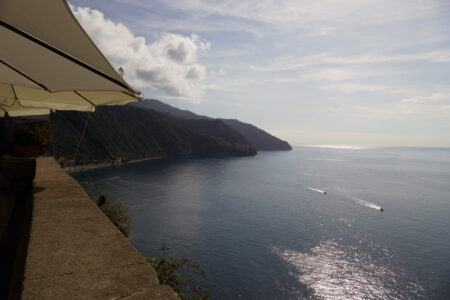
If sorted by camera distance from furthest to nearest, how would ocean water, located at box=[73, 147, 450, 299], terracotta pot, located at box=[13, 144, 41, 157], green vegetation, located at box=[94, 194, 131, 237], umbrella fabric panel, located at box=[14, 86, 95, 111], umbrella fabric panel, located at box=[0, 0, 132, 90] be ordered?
ocean water, located at box=[73, 147, 450, 299], green vegetation, located at box=[94, 194, 131, 237], terracotta pot, located at box=[13, 144, 41, 157], umbrella fabric panel, located at box=[14, 86, 95, 111], umbrella fabric panel, located at box=[0, 0, 132, 90]

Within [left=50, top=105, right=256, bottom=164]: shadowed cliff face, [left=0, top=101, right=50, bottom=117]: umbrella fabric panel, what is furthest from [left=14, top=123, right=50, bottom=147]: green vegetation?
[left=50, top=105, right=256, bottom=164]: shadowed cliff face

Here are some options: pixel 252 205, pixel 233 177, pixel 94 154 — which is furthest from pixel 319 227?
pixel 94 154

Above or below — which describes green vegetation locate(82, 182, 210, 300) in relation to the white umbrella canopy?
below

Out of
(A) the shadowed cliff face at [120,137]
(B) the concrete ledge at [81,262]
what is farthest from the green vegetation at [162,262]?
(A) the shadowed cliff face at [120,137]

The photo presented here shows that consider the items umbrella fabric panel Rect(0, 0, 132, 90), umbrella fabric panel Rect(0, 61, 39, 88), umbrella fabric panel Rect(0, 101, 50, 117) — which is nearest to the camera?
umbrella fabric panel Rect(0, 0, 132, 90)

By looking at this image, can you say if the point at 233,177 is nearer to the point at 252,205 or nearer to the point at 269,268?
the point at 252,205

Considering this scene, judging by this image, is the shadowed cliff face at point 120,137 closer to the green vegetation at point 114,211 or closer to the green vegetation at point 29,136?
the green vegetation at point 114,211

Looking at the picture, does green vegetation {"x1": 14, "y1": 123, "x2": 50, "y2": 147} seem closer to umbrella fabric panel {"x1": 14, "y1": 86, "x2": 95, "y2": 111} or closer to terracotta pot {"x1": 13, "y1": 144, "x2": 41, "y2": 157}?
terracotta pot {"x1": 13, "y1": 144, "x2": 41, "y2": 157}
